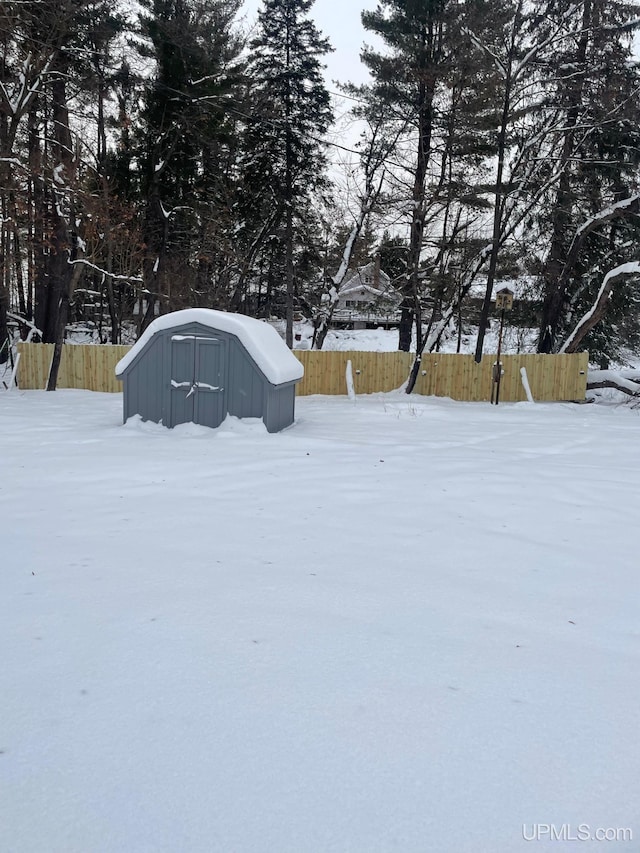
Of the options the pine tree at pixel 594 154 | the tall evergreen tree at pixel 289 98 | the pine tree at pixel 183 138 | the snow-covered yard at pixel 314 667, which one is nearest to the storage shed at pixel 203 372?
Answer: the snow-covered yard at pixel 314 667

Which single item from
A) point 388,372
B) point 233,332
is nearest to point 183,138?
point 388,372

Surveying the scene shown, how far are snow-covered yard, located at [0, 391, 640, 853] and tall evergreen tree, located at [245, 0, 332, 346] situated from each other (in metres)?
14.3

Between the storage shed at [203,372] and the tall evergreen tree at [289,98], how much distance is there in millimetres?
9724

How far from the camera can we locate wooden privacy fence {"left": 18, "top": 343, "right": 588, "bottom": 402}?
14.9 metres

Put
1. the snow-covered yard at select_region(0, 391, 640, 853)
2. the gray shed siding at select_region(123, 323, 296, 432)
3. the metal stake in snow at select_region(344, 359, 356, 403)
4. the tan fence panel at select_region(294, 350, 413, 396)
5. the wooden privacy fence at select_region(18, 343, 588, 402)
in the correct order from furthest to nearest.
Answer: the tan fence panel at select_region(294, 350, 413, 396)
the wooden privacy fence at select_region(18, 343, 588, 402)
the metal stake in snow at select_region(344, 359, 356, 403)
the gray shed siding at select_region(123, 323, 296, 432)
the snow-covered yard at select_region(0, 391, 640, 853)

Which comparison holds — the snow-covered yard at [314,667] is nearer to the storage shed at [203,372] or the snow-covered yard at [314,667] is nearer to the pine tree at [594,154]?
the storage shed at [203,372]

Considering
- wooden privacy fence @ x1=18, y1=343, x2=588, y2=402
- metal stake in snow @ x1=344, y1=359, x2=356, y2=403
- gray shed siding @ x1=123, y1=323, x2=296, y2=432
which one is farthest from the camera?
wooden privacy fence @ x1=18, y1=343, x2=588, y2=402

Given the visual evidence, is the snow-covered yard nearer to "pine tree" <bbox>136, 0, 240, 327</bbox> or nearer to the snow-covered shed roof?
the snow-covered shed roof

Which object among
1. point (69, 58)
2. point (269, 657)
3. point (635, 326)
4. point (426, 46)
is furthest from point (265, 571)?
point (635, 326)

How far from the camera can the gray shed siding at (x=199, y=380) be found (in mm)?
8453

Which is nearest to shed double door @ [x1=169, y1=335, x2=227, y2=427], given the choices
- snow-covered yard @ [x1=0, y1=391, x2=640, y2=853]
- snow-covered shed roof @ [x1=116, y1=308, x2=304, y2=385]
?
snow-covered shed roof @ [x1=116, y1=308, x2=304, y2=385]

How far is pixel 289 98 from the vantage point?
1766cm

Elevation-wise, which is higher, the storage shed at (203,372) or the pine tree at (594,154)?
the pine tree at (594,154)

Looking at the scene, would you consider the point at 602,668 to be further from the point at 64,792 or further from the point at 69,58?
the point at 69,58
